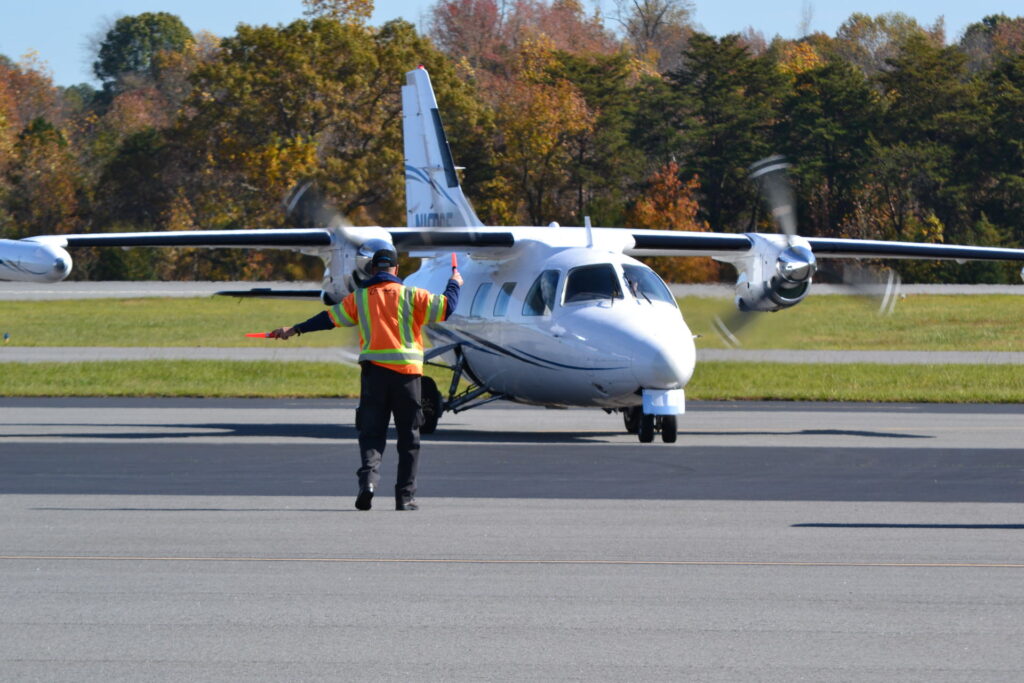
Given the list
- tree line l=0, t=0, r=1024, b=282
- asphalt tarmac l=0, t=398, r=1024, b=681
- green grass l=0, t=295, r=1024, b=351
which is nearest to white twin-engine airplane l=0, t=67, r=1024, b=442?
asphalt tarmac l=0, t=398, r=1024, b=681

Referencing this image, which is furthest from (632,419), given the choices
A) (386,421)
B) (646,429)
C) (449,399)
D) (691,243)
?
(386,421)

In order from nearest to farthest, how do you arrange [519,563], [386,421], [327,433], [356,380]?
1. [519,563]
2. [386,421]
3. [327,433]
4. [356,380]

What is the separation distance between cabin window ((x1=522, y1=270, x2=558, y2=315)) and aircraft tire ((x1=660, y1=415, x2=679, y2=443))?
205cm

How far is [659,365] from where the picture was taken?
17.6 metres

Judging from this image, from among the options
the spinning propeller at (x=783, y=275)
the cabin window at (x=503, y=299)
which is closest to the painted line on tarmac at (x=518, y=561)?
the cabin window at (x=503, y=299)

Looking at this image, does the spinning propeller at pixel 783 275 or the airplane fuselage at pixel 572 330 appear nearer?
the airplane fuselage at pixel 572 330

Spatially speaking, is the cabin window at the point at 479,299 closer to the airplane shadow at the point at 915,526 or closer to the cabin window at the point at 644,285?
the cabin window at the point at 644,285

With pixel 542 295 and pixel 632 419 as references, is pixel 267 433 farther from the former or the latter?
pixel 632 419

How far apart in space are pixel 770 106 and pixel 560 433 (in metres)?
60.3

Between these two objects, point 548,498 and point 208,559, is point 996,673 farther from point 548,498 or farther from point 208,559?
point 548,498

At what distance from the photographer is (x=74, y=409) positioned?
24.2m

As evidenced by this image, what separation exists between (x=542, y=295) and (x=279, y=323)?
100 feet

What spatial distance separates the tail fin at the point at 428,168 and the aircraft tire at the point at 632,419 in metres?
5.10

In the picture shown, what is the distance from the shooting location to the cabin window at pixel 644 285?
19.0m
